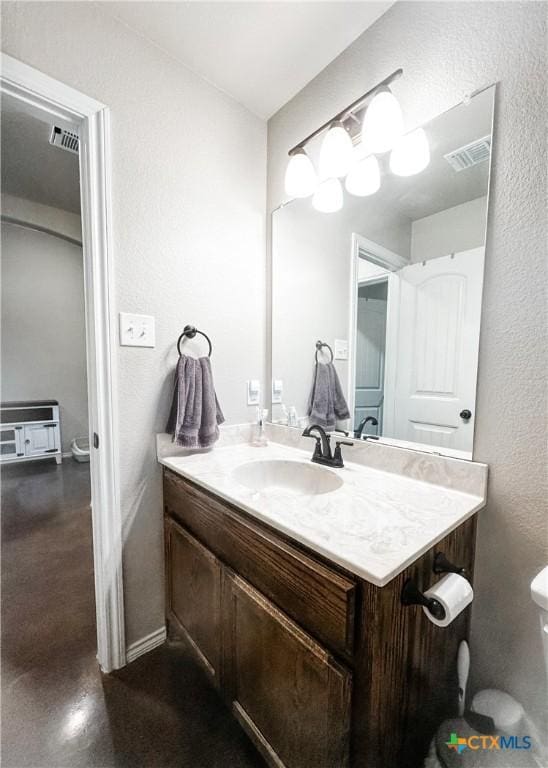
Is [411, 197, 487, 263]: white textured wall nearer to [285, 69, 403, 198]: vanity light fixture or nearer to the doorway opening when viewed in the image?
the doorway opening

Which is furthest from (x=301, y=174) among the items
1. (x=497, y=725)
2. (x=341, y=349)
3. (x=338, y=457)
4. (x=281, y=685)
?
(x=497, y=725)

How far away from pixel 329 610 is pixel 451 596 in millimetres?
239

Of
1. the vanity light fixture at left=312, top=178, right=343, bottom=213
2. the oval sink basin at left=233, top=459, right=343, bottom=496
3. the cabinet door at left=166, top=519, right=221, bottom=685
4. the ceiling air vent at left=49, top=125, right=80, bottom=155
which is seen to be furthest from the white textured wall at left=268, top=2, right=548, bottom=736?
the ceiling air vent at left=49, top=125, right=80, bottom=155

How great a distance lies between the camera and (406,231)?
3.51 feet

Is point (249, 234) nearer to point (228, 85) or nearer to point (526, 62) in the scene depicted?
point (228, 85)

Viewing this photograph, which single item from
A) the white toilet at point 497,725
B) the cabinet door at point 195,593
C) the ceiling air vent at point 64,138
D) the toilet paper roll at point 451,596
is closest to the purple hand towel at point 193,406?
the cabinet door at point 195,593

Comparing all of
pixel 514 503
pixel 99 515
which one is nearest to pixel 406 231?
pixel 514 503

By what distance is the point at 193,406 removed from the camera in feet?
4.17

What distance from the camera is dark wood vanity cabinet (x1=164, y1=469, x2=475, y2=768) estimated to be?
0.59 metres

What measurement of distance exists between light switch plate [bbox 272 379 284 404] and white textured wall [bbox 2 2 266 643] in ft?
0.57

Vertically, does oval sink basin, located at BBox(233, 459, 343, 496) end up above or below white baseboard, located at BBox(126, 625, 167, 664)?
above

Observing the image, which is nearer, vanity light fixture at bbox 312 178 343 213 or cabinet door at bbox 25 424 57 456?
vanity light fixture at bbox 312 178 343 213

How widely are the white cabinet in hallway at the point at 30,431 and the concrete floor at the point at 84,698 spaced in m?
2.13

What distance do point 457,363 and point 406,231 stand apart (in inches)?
19.2
